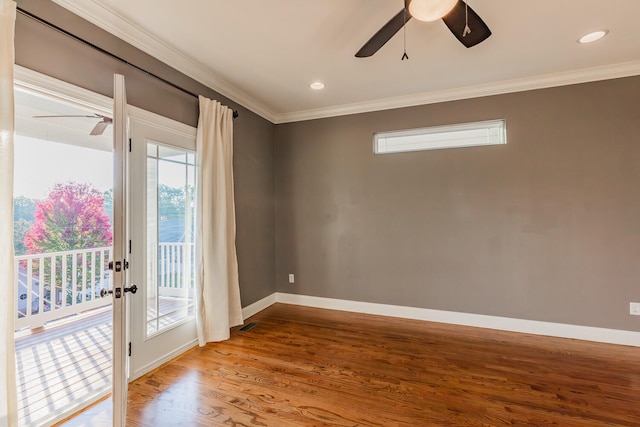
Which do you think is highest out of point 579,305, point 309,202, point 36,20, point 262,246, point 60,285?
point 36,20

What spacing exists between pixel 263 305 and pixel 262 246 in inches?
32.7

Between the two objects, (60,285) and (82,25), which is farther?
(60,285)

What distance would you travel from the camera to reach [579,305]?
3047 mm

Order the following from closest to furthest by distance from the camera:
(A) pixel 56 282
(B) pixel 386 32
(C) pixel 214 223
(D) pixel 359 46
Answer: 1. (B) pixel 386 32
2. (D) pixel 359 46
3. (C) pixel 214 223
4. (A) pixel 56 282

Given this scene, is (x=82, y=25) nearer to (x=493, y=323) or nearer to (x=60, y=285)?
(x=60, y=285)

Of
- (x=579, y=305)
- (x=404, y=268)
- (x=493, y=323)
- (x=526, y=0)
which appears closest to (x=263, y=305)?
(x=404, y=268)

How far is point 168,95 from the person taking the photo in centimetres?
263

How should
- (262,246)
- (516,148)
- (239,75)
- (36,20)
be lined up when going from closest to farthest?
(36,20) < (239,75) < (516,148) < (262,246)

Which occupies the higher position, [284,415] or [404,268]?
[404,268]

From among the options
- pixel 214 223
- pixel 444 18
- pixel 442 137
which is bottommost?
pixel 214 223

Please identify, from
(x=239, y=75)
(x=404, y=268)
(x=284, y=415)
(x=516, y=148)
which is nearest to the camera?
(x=284, y=415)

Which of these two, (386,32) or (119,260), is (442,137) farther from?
(119,260)

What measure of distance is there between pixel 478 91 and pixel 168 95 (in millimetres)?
3320

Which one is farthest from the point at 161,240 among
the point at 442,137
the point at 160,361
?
the point at 442,137
